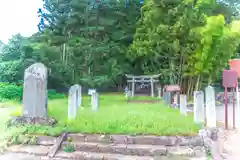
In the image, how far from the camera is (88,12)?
60.3 feet

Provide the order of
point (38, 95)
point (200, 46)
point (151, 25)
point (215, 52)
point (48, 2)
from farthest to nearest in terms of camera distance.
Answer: point (48, 2)
point (151, 25)
point (200, 46)
point (215, 52)
point (38, 95)

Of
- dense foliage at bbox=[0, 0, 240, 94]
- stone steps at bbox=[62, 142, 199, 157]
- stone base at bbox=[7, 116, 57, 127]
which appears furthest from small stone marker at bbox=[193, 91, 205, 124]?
dense foliage at bbox=[0, 0, 240, 94]

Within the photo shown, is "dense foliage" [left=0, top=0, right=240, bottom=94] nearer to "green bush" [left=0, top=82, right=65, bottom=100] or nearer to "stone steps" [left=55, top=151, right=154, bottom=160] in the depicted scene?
"green bush" [left=0, top=82, right=65, bottom=100]

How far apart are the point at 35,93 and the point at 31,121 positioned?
28.0 inches

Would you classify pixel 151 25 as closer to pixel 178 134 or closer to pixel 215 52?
pixel 215 52

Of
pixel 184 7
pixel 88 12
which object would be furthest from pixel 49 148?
pixel 88 12

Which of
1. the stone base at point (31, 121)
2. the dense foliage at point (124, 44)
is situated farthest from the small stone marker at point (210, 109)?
the dense foliage at point (124, 44)

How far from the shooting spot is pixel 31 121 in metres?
5.85

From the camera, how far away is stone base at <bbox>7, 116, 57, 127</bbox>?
19.0ft

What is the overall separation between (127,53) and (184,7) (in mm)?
5561

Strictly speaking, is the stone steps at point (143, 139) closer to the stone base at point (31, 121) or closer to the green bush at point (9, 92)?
the stone base at point (31, 121)

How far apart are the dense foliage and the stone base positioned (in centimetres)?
894

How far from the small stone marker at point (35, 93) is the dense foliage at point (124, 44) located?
8.78 meters

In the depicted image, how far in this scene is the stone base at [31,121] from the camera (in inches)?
228
